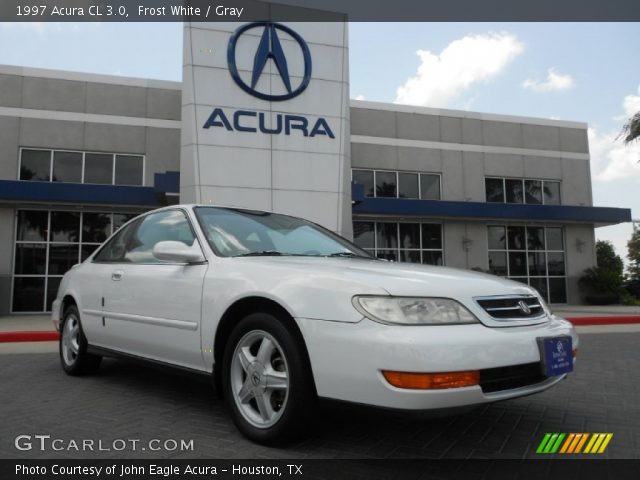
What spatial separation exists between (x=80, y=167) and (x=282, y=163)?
7.78 meters

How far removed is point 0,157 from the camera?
16.4 metres

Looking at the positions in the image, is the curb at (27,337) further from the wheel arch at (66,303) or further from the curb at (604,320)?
the curb at (604,320)

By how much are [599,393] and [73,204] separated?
51.3ft

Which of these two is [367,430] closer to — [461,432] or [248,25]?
[461,432]

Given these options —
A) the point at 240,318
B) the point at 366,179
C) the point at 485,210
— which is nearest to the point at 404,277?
the point at 240,318

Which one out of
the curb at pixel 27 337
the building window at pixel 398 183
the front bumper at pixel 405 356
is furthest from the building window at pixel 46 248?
the front bumper at pixel 405 356

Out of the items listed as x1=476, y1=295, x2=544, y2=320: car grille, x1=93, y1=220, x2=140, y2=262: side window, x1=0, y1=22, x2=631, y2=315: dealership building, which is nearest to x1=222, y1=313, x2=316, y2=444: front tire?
x1=476, y1=295, x2=544, y2=320: car grille

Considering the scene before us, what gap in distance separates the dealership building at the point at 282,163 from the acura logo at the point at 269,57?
4 centimetres

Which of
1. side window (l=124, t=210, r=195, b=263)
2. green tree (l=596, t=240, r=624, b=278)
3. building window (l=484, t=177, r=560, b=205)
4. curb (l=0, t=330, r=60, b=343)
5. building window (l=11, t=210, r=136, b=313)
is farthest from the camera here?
green tree (l=596, t=240, r=624, b=278)

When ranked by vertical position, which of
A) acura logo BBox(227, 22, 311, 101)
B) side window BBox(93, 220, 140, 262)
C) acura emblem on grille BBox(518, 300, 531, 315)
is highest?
acura logo BBox(227, 22, 311, 101)

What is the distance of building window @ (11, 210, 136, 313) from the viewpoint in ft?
53.0

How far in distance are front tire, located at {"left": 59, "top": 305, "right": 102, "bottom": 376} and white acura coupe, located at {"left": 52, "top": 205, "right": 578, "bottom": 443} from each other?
3.27 ft

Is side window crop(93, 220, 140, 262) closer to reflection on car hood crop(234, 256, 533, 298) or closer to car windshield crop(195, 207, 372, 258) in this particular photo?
car windshield crop(195, 207, 372, 258)

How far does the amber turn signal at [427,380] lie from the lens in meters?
2.37
